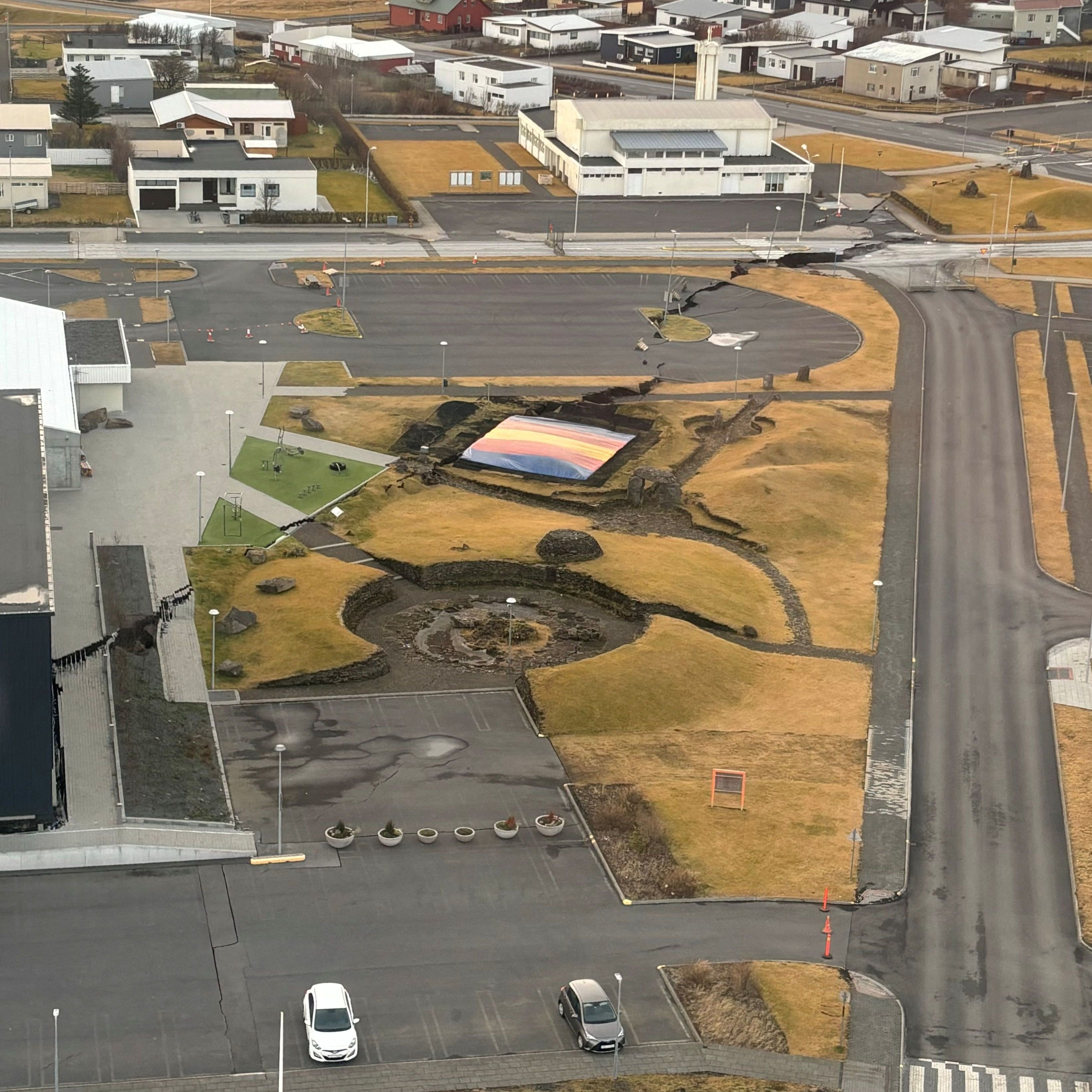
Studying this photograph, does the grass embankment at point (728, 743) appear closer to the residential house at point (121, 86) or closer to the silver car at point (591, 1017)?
the silver car at point (591, 1017)

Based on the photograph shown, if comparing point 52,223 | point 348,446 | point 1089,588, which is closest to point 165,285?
point 52,223

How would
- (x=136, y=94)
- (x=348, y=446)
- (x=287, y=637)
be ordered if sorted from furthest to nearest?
1. (x=136, y=94)
2. (x=348, y=446)
3. (x=287, y=637)

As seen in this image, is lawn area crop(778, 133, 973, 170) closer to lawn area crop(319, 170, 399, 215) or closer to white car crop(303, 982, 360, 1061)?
lawn area crop(319, 170, 399, 215)

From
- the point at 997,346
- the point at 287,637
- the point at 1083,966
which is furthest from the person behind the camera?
the point at 997,346

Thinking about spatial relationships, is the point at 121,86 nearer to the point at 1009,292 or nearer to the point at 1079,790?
the point at 1009,292

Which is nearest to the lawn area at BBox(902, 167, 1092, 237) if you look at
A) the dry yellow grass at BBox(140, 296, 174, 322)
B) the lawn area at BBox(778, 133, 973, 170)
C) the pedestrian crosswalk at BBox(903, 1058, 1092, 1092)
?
the lawn area at BBox(778, 133, 973, 170)

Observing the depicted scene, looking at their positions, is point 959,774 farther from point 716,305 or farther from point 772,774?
point 716,305

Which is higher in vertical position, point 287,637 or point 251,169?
point 251,169

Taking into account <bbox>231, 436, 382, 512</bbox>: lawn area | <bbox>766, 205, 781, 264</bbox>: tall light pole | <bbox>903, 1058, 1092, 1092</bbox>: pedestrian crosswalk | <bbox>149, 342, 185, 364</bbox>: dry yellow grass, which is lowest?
<bbox>903, 1058, 1092, 1092</bbox>: pedestrian crosswalk
